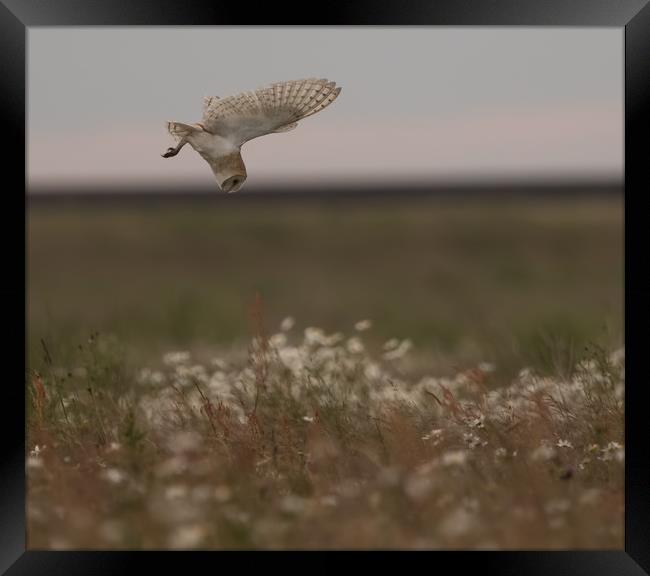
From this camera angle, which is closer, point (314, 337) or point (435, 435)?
point (435, 435)

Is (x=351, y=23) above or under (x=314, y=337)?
above

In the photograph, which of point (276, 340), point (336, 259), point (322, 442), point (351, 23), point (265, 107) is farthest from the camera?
point (336, 259)

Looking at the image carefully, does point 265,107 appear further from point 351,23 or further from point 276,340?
point 276,340

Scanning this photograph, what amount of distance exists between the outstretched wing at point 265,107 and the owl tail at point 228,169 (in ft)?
0.27

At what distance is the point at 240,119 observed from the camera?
4.31m

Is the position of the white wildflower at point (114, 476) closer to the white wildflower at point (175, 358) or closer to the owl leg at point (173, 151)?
the white wildflower at point (175, 358)

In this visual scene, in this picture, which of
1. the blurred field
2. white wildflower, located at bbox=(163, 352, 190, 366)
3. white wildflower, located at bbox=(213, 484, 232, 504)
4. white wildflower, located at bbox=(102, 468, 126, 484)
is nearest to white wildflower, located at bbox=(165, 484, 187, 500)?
white wildflower, located at bbox=(213, 484, 232, 504)

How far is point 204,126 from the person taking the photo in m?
4.33

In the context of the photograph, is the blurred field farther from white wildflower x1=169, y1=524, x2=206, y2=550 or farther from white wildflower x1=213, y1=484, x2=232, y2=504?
white wildflower x1=169, y1=524, x2=206, y2=550

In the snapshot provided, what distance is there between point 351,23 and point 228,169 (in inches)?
39.1

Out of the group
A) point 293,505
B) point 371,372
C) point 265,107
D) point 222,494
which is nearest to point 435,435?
point 371,372

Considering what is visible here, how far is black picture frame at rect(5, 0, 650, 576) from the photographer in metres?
3.79

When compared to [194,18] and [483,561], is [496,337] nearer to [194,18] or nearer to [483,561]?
[483,561]

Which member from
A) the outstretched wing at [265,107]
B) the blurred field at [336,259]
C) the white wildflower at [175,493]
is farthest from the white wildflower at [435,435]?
the blurred field at [336,259]
